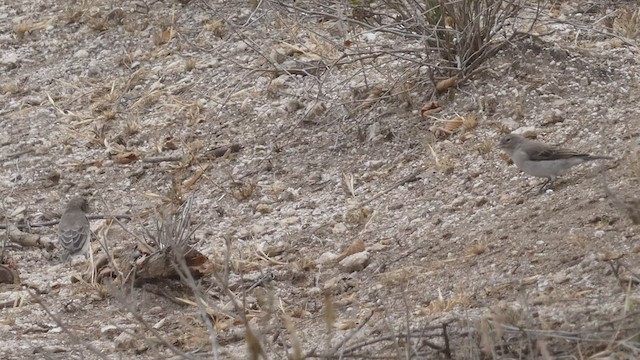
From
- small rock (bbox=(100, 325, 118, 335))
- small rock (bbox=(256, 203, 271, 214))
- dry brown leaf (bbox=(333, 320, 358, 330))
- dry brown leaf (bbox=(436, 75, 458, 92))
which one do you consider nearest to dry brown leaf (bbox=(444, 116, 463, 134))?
dry brown leaf (bbox=(436, 75, 458, 92))

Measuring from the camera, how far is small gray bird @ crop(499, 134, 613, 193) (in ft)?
20.7

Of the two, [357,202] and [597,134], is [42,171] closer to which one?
[357,202]

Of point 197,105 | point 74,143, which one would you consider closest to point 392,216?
point 197,105

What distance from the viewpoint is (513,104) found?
24.5 ft

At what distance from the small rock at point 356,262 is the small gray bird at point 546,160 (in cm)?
98

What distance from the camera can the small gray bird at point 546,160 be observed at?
248 inches

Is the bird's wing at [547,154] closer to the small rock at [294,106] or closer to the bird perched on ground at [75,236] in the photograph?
the small rock at [294,106]

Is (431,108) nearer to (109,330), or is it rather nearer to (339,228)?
(339,228)

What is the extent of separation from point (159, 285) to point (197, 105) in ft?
8.26

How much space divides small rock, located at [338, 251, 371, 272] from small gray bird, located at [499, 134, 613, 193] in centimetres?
98

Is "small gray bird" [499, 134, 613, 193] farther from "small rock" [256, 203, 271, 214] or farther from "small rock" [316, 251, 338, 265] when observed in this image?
"small rock" [256, 203, 271, 214]

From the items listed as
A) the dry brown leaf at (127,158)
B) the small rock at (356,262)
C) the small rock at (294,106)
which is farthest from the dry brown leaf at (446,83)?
the dry brown leaf at (127,158)

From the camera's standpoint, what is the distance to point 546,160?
249 inches

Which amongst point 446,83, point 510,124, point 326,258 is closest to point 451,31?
point 446,83
